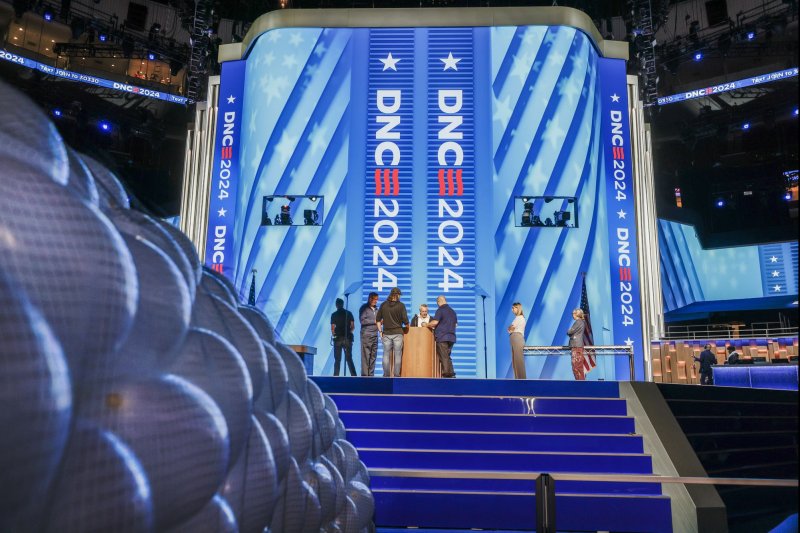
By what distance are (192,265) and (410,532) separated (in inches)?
154

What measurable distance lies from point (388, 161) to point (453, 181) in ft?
4.19

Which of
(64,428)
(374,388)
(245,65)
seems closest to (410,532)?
(374,388)

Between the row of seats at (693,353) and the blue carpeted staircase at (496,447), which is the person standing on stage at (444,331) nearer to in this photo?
the blue carpeted staircase at (496,447)

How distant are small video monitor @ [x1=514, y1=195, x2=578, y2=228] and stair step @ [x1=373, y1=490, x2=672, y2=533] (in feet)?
25.1

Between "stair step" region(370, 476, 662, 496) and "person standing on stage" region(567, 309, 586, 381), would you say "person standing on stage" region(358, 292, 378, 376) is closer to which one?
"person standing on stage" region(567, 309, 586, 381)

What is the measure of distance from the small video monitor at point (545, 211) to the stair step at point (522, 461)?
23.1ft

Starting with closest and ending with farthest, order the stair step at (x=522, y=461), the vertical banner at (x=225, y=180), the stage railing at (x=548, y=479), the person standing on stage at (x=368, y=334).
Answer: the stage railing at (x=548, y=479), the stair step at (x=522, y=461), the person standing on stage at (x=368, y=334), the vertical banner at (x=225, y=180)

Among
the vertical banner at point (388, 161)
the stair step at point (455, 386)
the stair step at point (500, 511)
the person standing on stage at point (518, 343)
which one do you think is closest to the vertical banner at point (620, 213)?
the person standing on stage at point (518, 343)

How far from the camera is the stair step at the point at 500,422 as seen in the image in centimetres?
658

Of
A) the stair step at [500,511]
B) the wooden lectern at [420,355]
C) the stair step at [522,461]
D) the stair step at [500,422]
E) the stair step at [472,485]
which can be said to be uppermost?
the wooden lectern at [420,355]

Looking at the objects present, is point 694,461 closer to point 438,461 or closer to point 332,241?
point 438,461

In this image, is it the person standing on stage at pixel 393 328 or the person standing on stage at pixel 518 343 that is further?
the person standing on stage at pixel 518 343

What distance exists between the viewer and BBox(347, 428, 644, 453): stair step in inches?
247

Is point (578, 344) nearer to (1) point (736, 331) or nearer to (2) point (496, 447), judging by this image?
(2) point (496, 447)
